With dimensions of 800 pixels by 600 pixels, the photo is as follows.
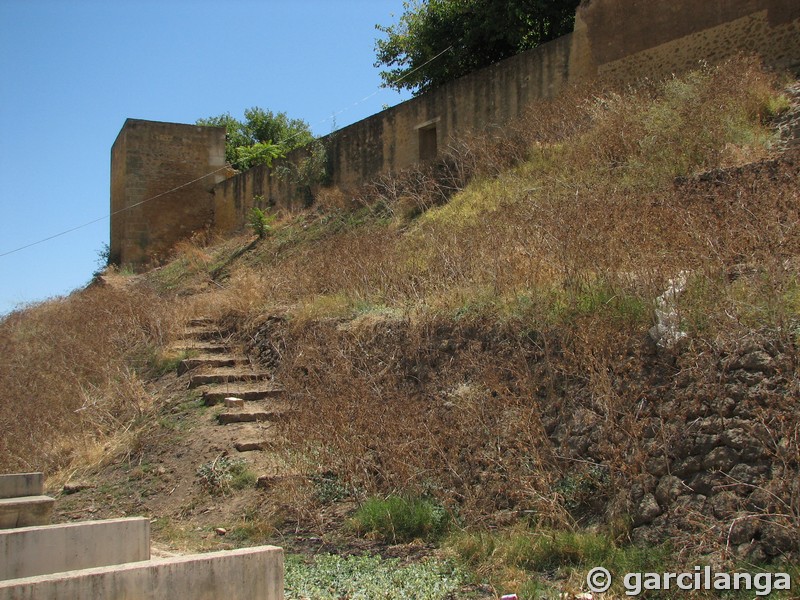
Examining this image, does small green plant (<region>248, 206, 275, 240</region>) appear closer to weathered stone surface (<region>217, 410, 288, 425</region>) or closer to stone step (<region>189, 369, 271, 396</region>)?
stone step (<region>189, 369, 271, 396</region>)

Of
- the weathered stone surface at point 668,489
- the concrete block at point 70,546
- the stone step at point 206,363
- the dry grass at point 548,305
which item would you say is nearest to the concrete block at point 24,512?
the concrete block at point 70,546

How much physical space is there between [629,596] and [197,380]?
19.9 feet

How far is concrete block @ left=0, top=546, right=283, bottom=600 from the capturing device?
127 inches

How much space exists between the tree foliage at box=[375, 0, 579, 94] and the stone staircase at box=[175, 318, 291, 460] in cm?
788

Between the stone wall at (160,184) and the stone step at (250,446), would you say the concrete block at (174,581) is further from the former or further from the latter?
the stone wall at (160,184)

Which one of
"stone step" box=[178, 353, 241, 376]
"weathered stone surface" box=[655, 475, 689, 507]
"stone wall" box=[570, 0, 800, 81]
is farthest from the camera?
"stone wall" box=[570, 0, 800, 81]

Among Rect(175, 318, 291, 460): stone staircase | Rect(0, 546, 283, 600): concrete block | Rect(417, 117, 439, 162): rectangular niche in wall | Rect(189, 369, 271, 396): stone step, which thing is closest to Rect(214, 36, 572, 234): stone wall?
Rect(417, 117, 439, 162): rectangular niche in wall

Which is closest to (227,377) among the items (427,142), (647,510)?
(647,510)

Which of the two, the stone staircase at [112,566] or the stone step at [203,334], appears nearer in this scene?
the stone staircase at [112,566]

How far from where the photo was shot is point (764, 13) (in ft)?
31.2

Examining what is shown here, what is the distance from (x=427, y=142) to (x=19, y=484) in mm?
10047

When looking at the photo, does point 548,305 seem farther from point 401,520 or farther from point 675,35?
point 675,35

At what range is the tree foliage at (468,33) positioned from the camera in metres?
13.9

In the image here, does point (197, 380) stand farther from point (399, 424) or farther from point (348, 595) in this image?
point (348, 595)
